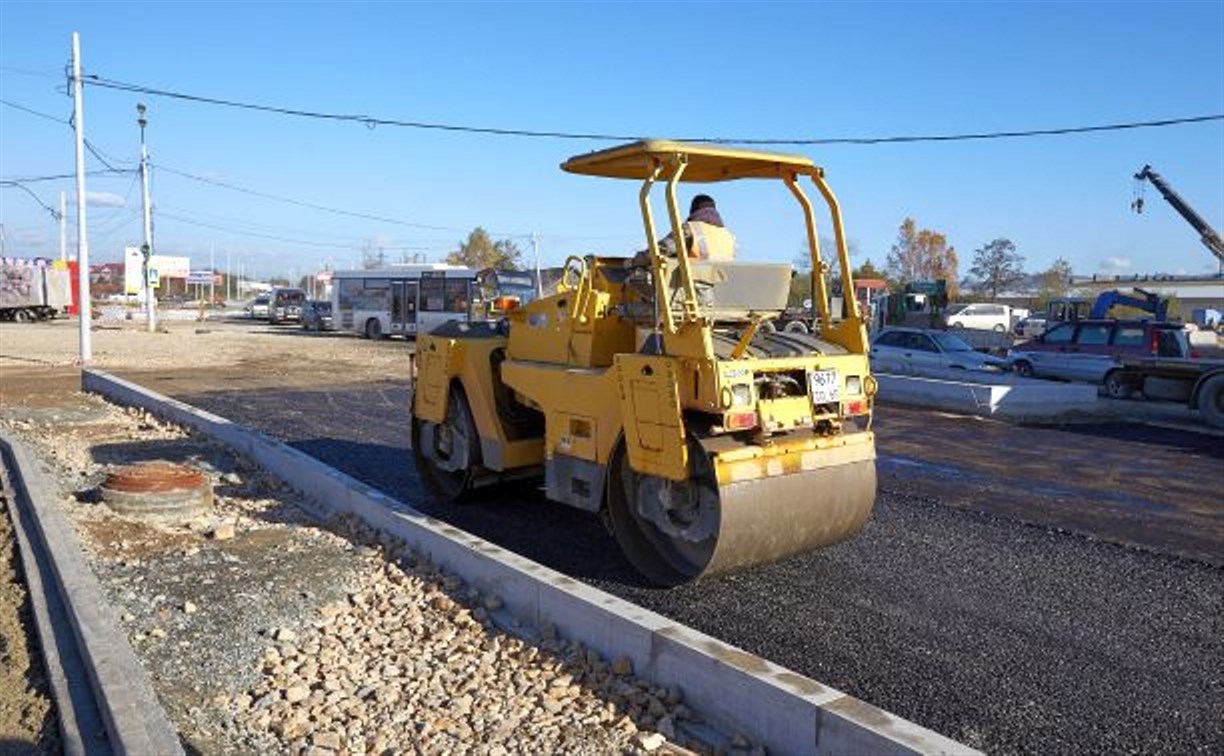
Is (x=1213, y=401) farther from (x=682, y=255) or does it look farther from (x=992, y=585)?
(x=682, y=255)

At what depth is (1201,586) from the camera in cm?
627

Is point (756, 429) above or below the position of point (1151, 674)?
above

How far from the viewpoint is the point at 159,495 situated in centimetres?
763

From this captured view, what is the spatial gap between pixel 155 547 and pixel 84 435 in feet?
19.6

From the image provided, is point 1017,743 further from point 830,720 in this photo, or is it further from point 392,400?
point 392,400

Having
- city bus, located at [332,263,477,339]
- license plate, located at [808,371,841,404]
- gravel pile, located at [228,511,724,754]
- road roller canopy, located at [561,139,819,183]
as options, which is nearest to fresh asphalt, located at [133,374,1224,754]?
gravel pile, located at [228,511,724,754]

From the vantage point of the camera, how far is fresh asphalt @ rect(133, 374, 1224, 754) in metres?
4.34

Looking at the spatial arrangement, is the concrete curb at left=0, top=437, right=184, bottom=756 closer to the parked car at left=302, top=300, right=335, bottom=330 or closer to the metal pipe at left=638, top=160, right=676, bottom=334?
the metal pipe at left=638, top=160, right=676, bottom=334

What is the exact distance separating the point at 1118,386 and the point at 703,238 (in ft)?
46.8

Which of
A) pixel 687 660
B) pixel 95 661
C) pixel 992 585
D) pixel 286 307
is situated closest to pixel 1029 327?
pixel 286 307

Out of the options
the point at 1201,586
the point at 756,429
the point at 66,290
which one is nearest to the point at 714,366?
the point at 756,429

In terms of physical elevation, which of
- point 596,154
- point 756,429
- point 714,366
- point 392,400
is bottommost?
point 392,400

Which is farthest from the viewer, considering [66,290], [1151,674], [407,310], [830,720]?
[66,290]

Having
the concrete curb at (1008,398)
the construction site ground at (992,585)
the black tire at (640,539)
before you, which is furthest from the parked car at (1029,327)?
the black tire at (640,539)
